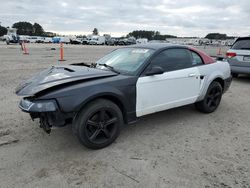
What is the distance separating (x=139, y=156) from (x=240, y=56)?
6821 millimetres

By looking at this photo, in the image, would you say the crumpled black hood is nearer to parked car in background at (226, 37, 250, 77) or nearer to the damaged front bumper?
the damaged front bumper

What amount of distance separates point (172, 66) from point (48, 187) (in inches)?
115

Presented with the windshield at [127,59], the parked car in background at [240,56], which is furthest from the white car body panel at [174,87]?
the parked car in background at [240,56]

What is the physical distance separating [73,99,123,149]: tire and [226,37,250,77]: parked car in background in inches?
257

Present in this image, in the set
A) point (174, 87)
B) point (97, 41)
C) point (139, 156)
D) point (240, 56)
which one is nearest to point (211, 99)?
point (174, 87)

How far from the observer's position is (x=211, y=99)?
5.27 m

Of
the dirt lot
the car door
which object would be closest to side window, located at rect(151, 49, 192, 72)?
the car door

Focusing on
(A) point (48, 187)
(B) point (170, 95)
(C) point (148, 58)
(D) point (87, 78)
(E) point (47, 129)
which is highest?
(C) point (148, 58)

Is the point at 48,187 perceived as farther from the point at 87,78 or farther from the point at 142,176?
the point at 87,78

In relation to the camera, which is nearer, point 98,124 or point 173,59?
point 98,124

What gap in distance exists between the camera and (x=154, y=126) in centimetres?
453

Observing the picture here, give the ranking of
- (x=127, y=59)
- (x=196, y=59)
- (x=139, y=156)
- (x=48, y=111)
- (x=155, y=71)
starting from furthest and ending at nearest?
(x=196, y=59) < (x=127, y=59) < (x=155, y=71) < (x=139, y=156) < (x=48, y=111)

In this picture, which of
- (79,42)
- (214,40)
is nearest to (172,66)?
(79,42)

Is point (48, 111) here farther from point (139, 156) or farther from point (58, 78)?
point (139, 156)
